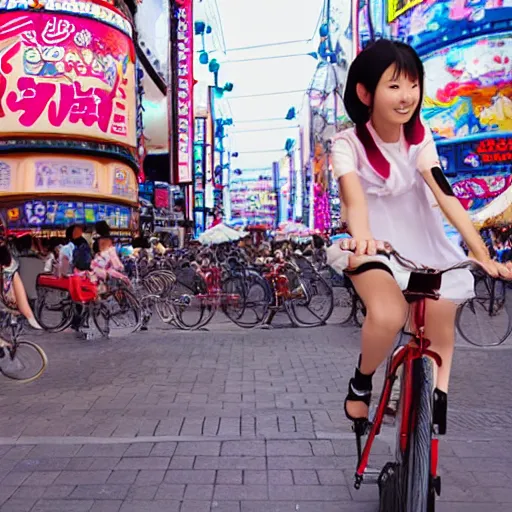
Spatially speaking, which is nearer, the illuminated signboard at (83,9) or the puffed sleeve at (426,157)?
the puffed sleeve at (426,157)

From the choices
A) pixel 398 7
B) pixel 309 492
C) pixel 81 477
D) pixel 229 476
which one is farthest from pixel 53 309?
pixel 398 7

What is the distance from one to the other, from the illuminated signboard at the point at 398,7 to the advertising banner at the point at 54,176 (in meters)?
18.4

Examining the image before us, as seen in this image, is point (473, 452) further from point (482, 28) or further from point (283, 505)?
point (482, 28)

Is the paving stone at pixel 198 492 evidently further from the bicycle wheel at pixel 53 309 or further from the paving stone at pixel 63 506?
the bicycle wheel at pixel 53 309

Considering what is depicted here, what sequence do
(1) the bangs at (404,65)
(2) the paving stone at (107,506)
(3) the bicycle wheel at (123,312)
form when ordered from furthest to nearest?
(3) the bicycle wheel at (123,312), (2) the paving stone at (107,506), (1) the bangs at (404,65)

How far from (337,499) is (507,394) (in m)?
3.02

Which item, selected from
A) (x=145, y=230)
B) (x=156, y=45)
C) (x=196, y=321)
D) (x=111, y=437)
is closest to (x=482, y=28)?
(x=156, y=45)

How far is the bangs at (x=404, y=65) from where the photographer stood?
2.94 m

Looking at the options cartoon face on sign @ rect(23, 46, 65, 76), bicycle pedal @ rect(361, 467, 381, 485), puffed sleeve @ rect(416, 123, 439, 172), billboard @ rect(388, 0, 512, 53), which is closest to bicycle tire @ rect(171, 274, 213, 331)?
bicycle pedal @ rect(361, 467, 381, 485)

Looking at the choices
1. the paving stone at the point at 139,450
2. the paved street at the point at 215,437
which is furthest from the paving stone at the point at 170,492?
the paving stone at the point at 139,450

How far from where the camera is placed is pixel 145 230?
1451 inches

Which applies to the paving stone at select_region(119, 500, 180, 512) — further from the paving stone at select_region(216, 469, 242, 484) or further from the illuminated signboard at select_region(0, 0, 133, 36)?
the illuminated signboard at select_region(0, 0, 133, 36)

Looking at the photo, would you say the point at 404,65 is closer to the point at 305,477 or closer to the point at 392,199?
the point at 392,199

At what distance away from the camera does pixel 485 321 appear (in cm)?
895
